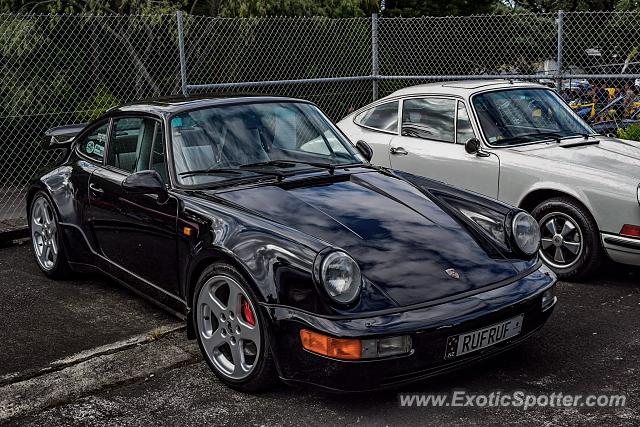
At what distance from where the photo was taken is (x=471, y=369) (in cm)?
439

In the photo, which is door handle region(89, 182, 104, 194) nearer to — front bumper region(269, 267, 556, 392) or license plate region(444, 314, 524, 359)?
front bumper region(269, 267, 556, 392)

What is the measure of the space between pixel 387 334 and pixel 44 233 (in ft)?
12.5

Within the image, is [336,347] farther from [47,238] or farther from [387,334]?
[47,238]

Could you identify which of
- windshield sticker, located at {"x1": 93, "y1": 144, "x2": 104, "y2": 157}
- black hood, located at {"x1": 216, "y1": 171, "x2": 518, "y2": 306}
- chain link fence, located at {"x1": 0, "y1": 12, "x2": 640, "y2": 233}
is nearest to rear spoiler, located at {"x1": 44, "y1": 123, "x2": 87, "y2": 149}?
windshield sticker, located at {"x1": 93, "y1": 144, "x2": 104, "y2": 157}

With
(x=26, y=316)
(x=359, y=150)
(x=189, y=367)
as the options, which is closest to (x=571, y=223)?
(x=359, y=150)

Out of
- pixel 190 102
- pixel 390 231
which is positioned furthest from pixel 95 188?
pixel 390 231

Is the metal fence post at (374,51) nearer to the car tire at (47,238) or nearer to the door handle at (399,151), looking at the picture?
the door handle at (399,151)

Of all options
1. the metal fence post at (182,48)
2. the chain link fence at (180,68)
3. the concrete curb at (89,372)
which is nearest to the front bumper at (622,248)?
the concrete curb at (89,372)

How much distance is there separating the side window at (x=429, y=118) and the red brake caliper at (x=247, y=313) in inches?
137

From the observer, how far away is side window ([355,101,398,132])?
7.69 meters

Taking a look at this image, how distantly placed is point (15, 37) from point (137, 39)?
213 centimetres

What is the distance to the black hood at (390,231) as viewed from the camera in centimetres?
401

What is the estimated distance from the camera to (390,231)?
4340 millimetres

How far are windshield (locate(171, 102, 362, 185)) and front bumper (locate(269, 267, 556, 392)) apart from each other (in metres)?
1.30
